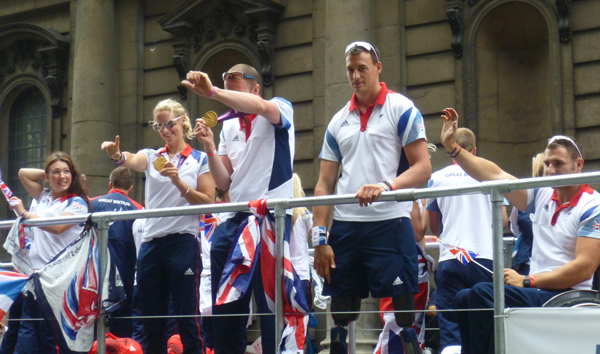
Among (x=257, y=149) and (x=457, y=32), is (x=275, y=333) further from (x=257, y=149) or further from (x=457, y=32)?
(x=457, y=32)

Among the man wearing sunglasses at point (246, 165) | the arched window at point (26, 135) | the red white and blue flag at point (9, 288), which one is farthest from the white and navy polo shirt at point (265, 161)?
the arched window at point (26, 135)

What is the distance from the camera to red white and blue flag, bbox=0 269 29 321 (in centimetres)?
643

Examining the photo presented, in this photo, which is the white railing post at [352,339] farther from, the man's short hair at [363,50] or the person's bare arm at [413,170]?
the man's short hair at [363,50]

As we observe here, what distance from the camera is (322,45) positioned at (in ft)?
45.9

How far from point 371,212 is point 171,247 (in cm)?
A: 175

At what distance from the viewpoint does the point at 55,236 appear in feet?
22.5

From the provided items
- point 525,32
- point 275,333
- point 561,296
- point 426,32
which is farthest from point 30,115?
point 561,296

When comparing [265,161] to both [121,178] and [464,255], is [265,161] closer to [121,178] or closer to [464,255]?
[464,255]

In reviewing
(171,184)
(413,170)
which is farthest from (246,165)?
(413,170)

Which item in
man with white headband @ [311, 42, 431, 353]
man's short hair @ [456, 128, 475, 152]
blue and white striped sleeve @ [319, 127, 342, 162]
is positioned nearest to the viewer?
man with white headband @ [311, 42, 431, 353]

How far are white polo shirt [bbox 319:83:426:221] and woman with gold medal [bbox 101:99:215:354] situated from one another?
1368 millimetres

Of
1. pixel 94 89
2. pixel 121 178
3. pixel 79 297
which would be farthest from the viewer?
pixel 94 89

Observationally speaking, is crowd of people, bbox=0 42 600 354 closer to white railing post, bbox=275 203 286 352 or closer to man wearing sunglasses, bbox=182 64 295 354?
man wearing sunglasses, bbox=182 64 295 354

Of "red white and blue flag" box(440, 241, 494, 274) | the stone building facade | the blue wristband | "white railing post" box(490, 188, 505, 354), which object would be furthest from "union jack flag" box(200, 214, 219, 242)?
the stone building facade
